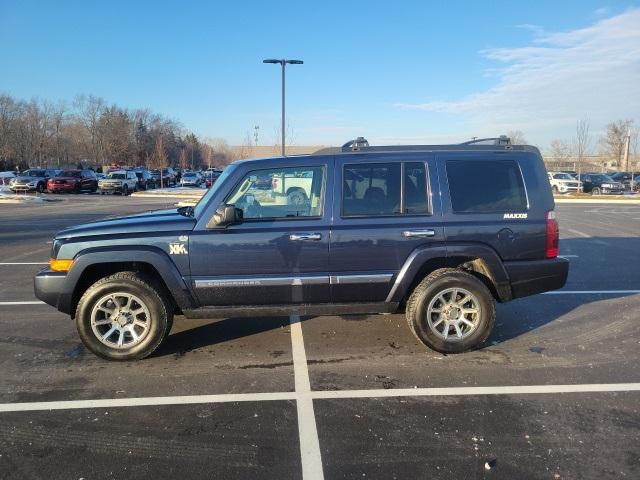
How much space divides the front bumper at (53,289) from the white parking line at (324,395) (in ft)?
3.53

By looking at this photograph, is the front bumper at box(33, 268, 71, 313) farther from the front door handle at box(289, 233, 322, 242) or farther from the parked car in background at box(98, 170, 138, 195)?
the parked car in background at box(98, 170, 138, 195)

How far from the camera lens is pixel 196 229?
4523 mm

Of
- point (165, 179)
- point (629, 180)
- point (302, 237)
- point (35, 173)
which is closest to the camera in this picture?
point (302, 237)

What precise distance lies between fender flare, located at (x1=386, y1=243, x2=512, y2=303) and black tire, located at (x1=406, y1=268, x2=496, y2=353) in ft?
0.44

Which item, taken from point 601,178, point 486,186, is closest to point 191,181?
point 601,178

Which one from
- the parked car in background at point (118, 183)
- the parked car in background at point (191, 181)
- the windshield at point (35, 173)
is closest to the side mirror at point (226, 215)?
the parked car in background at point (118, 183)

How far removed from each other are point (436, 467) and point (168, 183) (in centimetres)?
5134

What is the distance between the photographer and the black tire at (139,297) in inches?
177

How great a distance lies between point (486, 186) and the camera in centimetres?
478

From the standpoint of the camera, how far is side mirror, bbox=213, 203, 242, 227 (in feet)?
14.4

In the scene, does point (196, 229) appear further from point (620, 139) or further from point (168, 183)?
point (620, 139)


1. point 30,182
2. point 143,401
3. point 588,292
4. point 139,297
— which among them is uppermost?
point 30,182

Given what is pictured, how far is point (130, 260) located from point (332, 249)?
1838 mm

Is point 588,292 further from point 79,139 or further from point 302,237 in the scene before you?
point 79,139
